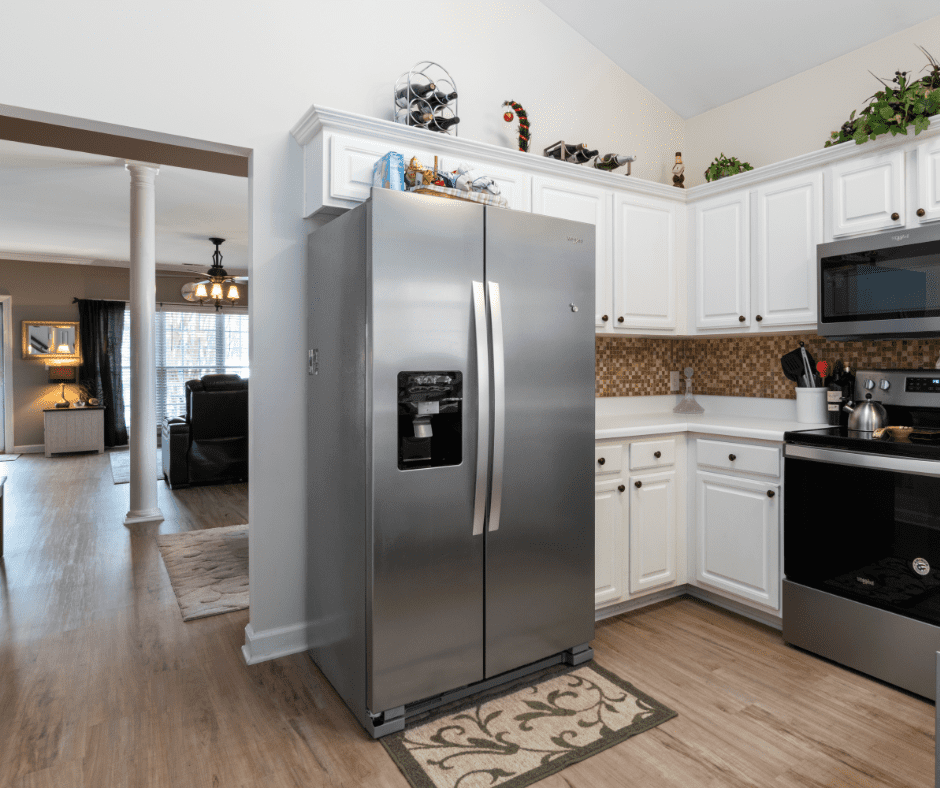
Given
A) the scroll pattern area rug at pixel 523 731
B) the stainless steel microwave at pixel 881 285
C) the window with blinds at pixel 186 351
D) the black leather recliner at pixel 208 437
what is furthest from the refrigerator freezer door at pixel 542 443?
the window with blinds at pixel 186 351

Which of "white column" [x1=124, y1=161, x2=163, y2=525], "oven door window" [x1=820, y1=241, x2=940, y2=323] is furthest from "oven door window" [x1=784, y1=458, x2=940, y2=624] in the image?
"white column" [x1=124, y1=161, x2=163, y2=525]

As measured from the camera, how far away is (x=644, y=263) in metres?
3.23

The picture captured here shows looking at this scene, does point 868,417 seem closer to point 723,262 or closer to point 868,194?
point 868,194

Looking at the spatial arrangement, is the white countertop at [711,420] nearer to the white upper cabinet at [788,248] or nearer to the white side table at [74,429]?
the white upper cabinet at [788,248]

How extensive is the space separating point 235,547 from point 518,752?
2.73m

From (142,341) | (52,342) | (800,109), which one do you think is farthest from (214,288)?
(800,109)

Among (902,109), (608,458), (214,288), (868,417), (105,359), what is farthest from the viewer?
(105,359)

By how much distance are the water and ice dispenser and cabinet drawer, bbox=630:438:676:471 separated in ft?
3.64

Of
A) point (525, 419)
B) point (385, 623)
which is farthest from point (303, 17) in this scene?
point (385, 623)

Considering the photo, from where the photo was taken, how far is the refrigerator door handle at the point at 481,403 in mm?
2064

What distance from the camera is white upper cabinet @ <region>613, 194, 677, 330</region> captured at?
3.13m

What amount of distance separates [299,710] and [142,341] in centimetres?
338

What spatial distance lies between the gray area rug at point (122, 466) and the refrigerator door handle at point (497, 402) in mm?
4865

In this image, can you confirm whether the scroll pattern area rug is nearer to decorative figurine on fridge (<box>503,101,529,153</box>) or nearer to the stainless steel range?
the stainless steel range
